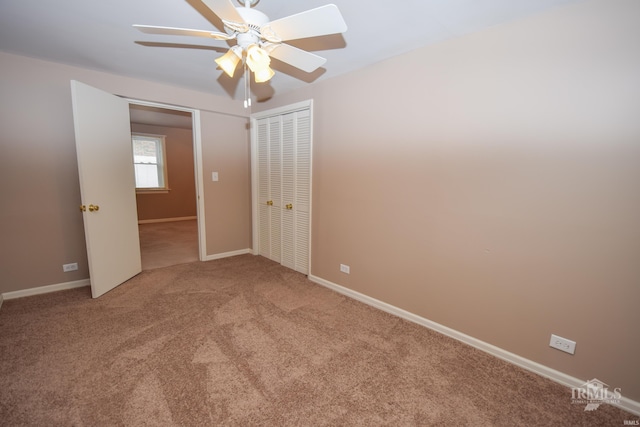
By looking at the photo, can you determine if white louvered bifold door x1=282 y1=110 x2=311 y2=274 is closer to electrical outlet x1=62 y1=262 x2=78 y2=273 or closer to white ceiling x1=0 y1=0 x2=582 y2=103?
white ceiling x1=0 y1=0 x2=582 y2=103

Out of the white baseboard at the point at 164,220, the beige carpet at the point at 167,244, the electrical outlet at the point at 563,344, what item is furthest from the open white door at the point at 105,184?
the white baseboard at the point at 164,220

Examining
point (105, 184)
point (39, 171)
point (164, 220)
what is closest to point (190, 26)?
point (105, 184)

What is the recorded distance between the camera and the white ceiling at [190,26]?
5.41ft

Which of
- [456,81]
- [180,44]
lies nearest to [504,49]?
[456,81]

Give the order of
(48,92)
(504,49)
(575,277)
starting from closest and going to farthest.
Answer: (575,277) → (504,49) → (48,92)

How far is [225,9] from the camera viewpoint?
4.08 feet

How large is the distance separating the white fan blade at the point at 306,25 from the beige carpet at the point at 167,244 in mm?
3372

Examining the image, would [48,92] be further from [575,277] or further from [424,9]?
[575,277]

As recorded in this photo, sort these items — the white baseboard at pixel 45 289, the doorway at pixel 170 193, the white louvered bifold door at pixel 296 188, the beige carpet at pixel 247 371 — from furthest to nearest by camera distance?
the doorway at pixel 170 193 → the white louvered bifold door at pixel 296 188 → the white baseboard at pixel 45 289 → the beige carpet at pixel 247 371

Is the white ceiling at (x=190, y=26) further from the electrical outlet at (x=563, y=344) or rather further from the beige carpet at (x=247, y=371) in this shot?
the beige carpet at (x=247, y=371)

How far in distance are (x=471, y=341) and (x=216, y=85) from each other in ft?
12.5

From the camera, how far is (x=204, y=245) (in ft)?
12.6

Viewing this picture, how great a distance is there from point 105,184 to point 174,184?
4615 millimetres

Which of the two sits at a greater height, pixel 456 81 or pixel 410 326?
pixel 456 81
